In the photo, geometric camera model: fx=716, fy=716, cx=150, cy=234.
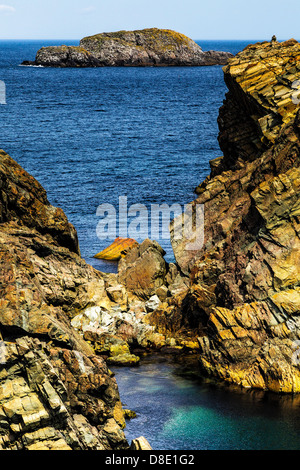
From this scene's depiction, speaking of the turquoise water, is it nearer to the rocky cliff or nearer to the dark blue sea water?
the rocky cliff

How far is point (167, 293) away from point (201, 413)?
15518 mm

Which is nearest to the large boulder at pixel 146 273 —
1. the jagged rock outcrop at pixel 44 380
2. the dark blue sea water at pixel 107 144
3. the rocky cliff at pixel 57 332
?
the rocky cliff at pixel 57 332

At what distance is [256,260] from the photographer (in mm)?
41281

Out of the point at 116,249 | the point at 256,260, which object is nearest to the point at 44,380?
the point at 256,260

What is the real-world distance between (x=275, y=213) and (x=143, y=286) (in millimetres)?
14131

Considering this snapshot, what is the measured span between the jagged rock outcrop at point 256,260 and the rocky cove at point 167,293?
78 millimetres

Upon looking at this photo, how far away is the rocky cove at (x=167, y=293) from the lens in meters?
28.0

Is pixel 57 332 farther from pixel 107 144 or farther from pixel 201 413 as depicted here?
pixel 107 144

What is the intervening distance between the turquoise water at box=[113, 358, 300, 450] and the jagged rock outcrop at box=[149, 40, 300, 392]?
1.62 metres

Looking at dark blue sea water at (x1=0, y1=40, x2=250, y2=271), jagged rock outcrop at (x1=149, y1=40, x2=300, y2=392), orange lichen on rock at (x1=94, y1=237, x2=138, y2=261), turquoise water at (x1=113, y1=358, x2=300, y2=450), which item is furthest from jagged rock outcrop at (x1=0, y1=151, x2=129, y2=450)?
dark blue sea water at (x1=0, y1=40, x2=250, y2=271)

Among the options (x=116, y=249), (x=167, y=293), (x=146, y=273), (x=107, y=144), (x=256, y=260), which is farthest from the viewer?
(x=107, y=144)

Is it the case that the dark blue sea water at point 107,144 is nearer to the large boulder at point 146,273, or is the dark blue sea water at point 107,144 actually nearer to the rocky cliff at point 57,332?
the large boulder at point 146,273

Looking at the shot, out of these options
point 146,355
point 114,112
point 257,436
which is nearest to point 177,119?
point 114,112

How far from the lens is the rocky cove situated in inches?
1101
